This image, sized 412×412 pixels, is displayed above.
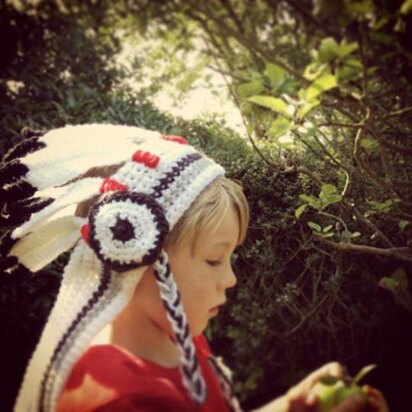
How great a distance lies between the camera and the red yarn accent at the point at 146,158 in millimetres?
1304

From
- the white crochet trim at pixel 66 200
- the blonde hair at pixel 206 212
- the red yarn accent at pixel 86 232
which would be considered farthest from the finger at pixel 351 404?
the white crochet trim at pixel 66 200

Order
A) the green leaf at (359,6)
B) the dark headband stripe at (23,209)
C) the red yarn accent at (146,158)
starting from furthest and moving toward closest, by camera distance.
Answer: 1. the dark headband stripe at (23,209)
2. the red yarn accent at (146,158)
3. the green leaf at (359,6)

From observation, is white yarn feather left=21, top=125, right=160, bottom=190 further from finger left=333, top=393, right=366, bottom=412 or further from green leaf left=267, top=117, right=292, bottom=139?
finger left=333, top=393, right=366, bottom=412

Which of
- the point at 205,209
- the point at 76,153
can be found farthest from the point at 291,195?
the point at 76,153

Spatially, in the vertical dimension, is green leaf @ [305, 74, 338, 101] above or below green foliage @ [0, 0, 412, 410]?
above

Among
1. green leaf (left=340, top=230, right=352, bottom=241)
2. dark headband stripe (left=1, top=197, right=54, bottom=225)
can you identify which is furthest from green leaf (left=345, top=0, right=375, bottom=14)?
dark headband stripe (left=1, top=197, right=54, bottom=225)

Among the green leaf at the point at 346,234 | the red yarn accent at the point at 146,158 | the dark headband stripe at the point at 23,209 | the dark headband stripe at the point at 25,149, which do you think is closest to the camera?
the red yarn accent at the point at 146,158

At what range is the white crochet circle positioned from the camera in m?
1.20

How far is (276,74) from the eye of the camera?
95 centimetres

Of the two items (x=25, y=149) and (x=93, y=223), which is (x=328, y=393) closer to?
(x=93, y=223)

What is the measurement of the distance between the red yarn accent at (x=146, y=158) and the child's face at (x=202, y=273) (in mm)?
289

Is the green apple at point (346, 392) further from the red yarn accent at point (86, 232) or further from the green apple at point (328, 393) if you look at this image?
the red yarn accent at point (86, 232)

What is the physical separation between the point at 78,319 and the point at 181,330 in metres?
0.34

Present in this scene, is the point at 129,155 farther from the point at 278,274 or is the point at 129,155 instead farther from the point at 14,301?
the point at 14,301
